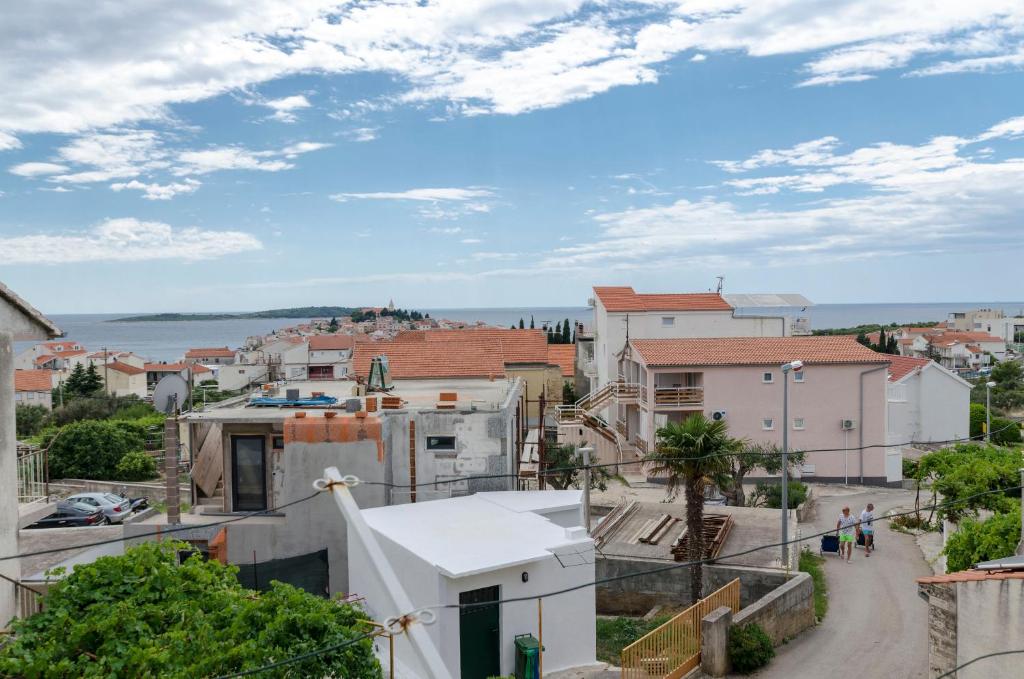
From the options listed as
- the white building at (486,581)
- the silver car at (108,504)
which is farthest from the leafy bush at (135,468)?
the white building at (486,581)

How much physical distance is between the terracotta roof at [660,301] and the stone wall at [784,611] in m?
29.3

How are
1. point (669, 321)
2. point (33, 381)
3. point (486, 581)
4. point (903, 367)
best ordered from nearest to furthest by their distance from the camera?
point (486, 581) < point (669, 321) < point (903, 367) < point (33, 381)

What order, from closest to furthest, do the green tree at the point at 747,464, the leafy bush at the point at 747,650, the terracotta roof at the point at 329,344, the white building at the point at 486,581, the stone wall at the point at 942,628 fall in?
the stone wall at the point at 942,628, the white building at the point at 486,581, the leafy bush at the point at 747,650, the green tree at the point at 747,464, the terracotta roof at the point at 329,344

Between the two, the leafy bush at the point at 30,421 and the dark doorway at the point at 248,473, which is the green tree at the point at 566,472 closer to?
the dark doorway at the point at 248,473

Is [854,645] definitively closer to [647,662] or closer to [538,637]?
[647,662]

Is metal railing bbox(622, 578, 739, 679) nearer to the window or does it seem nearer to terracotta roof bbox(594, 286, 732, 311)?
the window

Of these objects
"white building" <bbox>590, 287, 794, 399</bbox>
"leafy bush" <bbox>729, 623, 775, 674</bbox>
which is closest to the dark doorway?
"leafy bush" <bbox>729, 623, 775, 674</bbox>

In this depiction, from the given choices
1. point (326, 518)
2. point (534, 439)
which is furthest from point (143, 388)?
point (326, 518)

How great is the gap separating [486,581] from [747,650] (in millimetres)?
6077

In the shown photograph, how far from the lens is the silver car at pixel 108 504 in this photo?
96.9 ft

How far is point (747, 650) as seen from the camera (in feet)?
52.6

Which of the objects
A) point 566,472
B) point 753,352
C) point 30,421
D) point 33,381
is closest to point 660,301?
point 753,352

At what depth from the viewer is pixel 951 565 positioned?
53.9ft

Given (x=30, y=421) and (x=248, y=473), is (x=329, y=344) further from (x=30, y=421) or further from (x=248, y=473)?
(x=248, y=473)
